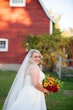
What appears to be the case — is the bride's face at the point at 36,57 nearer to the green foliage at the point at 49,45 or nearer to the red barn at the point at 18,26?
the green foliage at the point at 49,45

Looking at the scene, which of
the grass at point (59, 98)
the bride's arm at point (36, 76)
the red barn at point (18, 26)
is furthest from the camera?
the red barn at point (18, 26)

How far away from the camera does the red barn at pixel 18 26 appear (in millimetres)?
27297

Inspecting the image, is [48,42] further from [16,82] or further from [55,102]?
[16,82]

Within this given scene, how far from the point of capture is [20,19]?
27469 millimetres

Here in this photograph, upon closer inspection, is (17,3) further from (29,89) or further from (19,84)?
(29,89)

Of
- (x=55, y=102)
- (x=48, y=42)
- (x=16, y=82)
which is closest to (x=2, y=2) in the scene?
(x=48, y=42)

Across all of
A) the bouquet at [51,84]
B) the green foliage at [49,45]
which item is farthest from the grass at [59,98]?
the green foliage at [49,45]

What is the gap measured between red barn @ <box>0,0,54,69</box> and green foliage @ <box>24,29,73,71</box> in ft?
8.73

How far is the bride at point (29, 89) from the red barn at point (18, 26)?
65.6ft

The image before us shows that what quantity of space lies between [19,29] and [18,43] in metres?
1.03

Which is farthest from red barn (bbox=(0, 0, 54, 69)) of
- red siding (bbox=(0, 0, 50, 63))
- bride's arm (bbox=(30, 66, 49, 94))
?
bride's arm (bbox=(30, 66, 49, 94))

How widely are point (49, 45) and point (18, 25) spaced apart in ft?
14.2

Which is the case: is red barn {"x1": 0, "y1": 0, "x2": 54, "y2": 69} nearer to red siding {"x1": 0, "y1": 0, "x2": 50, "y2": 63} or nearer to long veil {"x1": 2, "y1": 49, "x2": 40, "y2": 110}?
red siding {"x1": 0, "y1": 0, "x2": 50, "y2": 63}

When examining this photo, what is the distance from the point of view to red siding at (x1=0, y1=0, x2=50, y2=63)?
27.3 meters
